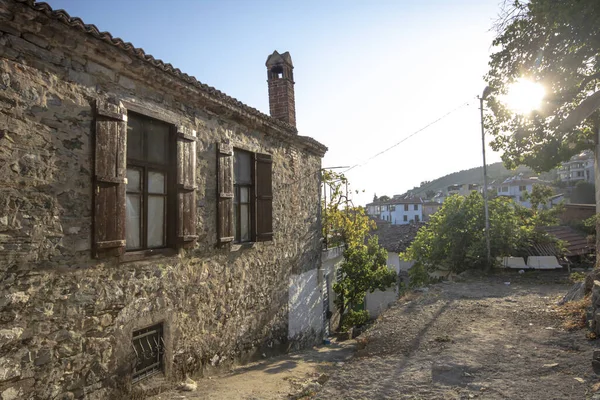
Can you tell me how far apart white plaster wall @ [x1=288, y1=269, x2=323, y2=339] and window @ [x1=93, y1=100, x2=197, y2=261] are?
4210 mm

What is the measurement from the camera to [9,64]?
366 centimetres

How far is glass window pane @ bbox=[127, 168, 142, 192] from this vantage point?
5020mm

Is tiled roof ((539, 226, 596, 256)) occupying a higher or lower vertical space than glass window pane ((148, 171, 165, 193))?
lower

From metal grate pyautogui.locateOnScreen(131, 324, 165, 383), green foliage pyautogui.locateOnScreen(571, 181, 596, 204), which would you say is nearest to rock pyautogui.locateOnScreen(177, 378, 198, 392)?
metal grate pyautogui.locateOnScreen(131, 324, 165, 383)

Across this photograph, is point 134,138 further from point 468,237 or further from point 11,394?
point 468,237

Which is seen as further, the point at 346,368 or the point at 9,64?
the point at 346,368

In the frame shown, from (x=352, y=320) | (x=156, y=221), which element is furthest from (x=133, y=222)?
(x=352, y=320)

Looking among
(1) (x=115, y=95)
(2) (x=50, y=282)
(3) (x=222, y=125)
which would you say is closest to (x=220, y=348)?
(2) (x=50, y=282)

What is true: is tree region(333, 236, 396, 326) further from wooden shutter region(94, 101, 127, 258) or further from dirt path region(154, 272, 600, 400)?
wooden shutter region(94, 101, 127, 258)

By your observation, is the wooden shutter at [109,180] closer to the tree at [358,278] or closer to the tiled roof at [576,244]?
the tree at [358,278]

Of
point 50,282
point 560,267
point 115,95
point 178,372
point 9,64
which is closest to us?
point 9,64

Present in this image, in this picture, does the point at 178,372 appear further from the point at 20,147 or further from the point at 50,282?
the point at 20,147

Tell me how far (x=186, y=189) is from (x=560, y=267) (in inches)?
560

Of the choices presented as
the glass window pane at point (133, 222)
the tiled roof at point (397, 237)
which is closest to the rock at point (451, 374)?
the glass window pane at point (133, 222)
